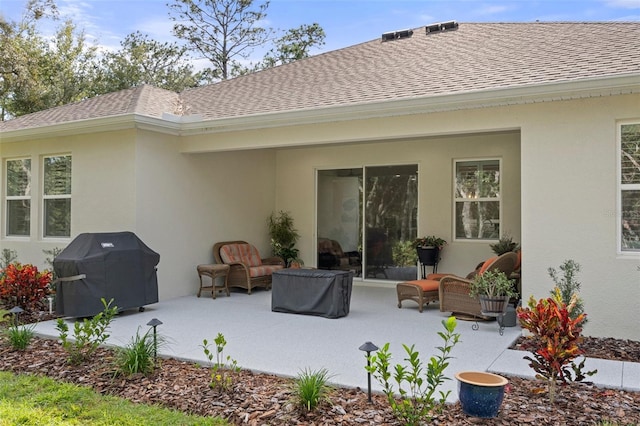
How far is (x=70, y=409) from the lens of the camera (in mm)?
4289

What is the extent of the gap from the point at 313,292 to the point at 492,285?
103 inches

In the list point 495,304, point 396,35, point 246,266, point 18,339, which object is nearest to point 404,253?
point 246,266

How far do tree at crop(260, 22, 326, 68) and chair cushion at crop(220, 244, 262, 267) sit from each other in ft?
53.0

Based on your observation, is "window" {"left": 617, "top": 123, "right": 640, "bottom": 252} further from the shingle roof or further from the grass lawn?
the grass lawn

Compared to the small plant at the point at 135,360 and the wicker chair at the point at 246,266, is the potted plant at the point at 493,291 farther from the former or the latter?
the wicker chair at the point at 246,266

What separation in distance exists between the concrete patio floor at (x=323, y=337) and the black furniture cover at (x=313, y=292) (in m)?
0.19

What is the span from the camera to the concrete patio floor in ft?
17.1

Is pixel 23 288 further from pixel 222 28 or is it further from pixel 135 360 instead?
pixel 222 28

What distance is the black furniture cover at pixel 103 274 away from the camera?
24.9 ft

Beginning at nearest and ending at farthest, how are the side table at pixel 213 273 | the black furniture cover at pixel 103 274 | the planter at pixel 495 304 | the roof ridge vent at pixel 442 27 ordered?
1. the planter at pixel 495 304
2. the black furniture cover at pixel 103 274
3. the side table at pixel 213 273
4. the roof ridge vent at pixel 442 27

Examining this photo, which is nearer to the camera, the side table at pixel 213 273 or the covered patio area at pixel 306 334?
the covered patio area at pixel 306 334

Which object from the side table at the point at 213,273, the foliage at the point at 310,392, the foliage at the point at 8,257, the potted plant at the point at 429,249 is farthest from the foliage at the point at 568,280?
the foliage at the point at 8,257

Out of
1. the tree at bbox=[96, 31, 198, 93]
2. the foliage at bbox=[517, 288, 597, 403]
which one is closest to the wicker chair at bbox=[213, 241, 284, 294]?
the foliage at bbox=[517, 288, 597, 403]

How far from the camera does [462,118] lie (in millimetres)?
7500
